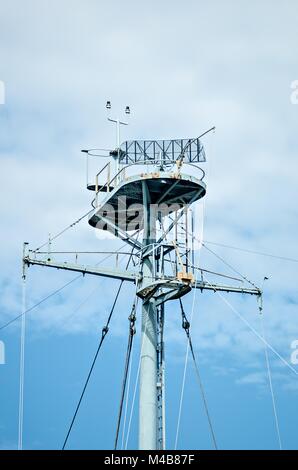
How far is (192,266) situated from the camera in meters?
36.6

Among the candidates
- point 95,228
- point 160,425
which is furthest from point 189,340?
point 95,228

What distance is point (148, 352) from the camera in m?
37.0

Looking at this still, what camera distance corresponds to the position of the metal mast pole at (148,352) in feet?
117

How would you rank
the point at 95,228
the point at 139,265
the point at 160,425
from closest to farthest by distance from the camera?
the point at 160,425 < the point at 139,265 < the point at 95,228

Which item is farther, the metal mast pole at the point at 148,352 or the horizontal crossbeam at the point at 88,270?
the horizontal crossbeam at the point at 88,270

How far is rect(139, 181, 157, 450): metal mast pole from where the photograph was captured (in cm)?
3562

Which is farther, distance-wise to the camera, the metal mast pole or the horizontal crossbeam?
the horizontal crossbeam

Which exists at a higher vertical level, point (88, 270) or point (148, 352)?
point (88, 270)
